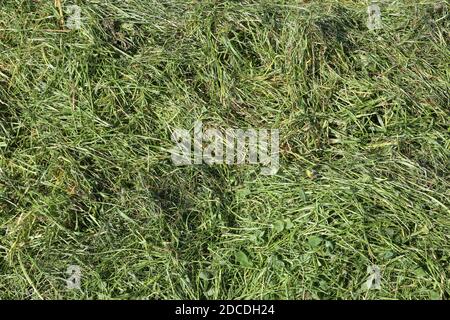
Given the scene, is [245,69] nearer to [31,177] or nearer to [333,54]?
[333,54]

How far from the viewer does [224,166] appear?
2949mm

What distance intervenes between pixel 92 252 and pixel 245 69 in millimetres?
1244

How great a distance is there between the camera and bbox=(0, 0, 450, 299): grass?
103 inches

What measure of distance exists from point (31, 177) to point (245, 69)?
1.20 m

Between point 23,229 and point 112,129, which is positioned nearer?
point 23,229

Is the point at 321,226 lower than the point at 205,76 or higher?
lower

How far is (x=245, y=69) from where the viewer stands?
3262 millimetres

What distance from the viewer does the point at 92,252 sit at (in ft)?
8.76

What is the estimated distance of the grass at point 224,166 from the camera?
261 cm

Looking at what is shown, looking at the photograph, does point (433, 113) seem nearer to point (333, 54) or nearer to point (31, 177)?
point (333, 54)
